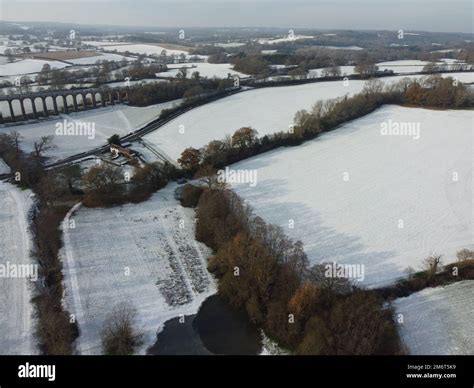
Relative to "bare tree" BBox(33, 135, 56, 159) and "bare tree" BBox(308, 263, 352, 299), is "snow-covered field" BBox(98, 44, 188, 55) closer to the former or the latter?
"bare tree" BBox(33, 135, 56, 159)

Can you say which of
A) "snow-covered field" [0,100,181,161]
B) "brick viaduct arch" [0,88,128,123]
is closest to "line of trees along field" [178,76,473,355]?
"snow-covered field" [0,100,181,161]

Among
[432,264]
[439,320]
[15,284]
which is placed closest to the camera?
[439,320]

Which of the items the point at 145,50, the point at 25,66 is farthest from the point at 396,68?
the point at 25,66

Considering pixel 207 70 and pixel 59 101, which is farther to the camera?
pixel 207 70

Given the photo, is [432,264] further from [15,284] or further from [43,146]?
[43,146]

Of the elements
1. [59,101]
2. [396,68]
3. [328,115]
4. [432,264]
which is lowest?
[432,264]

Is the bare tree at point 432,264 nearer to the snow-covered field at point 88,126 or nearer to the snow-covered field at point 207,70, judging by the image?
the snow-covered field at point 88,126
